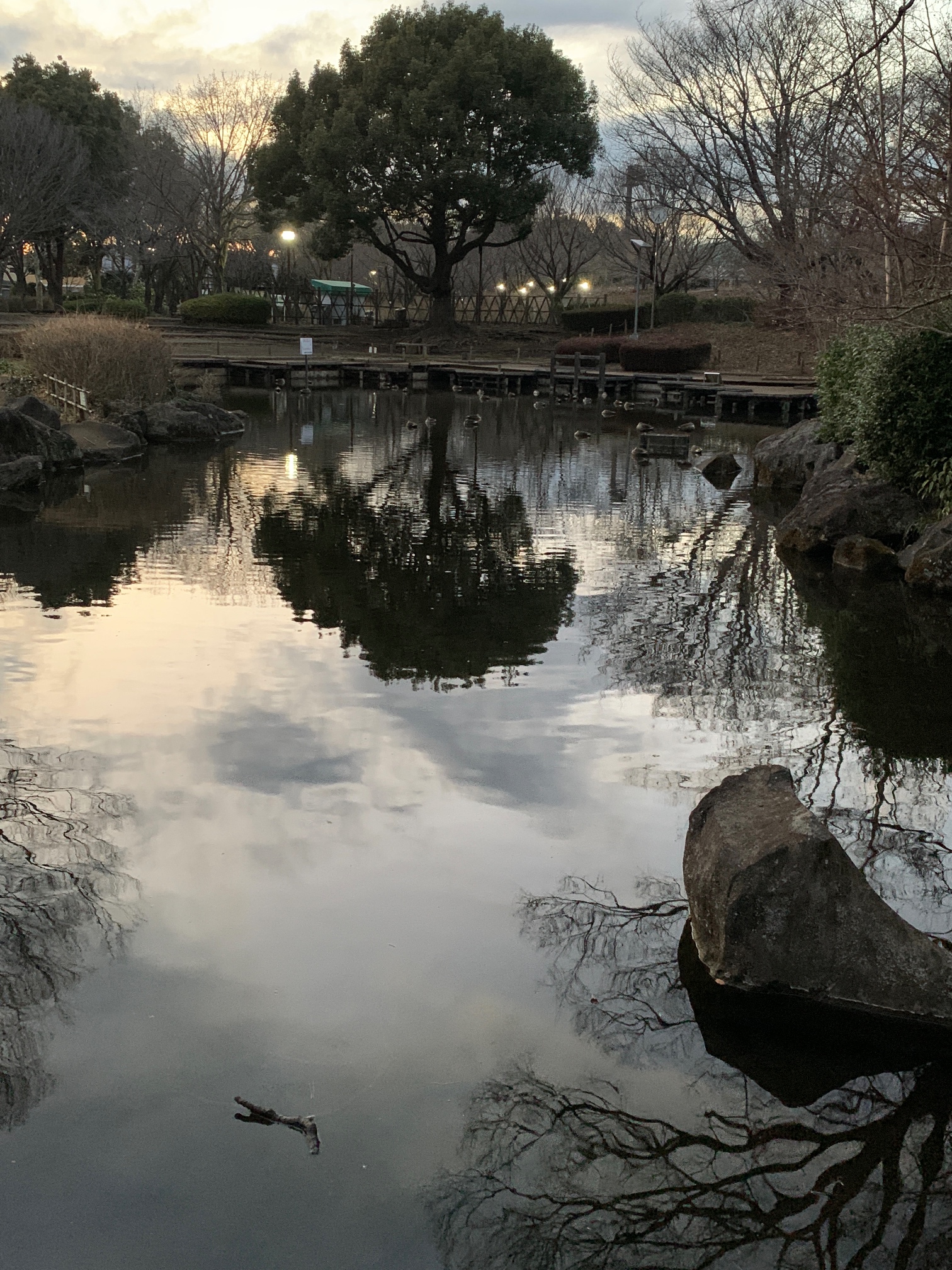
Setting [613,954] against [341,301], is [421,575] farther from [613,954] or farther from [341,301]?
[341,301]

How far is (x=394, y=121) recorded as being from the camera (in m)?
43.8

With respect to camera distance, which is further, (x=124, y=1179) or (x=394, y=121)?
(x=394, y=121)

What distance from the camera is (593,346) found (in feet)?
141

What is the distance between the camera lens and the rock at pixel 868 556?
1336cm

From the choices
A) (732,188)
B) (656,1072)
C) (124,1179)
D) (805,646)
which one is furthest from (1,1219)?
(732,188)

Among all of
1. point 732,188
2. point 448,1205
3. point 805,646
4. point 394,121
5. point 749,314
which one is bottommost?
point 448,1205

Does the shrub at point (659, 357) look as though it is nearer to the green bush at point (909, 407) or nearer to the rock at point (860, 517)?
the green bush at point (909, 407)

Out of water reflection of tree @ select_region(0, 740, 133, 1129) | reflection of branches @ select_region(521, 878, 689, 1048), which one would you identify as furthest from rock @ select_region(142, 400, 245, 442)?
reflection of branches @ select_region(521, 878, 689, 1048)

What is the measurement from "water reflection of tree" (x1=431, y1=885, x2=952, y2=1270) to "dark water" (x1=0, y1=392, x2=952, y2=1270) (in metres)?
0.01

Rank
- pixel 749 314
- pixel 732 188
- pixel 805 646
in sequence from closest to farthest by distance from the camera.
Result: pixel 805 646 < pixel 732 188 < pixel 749 314

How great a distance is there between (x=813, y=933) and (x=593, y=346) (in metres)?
40.1

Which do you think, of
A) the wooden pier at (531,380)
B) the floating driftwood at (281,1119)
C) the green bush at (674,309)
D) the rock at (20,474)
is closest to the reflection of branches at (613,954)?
the floating driftwood at (281,1119)

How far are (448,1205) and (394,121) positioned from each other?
45.4 m

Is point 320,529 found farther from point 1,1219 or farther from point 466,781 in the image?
point 1,1219
